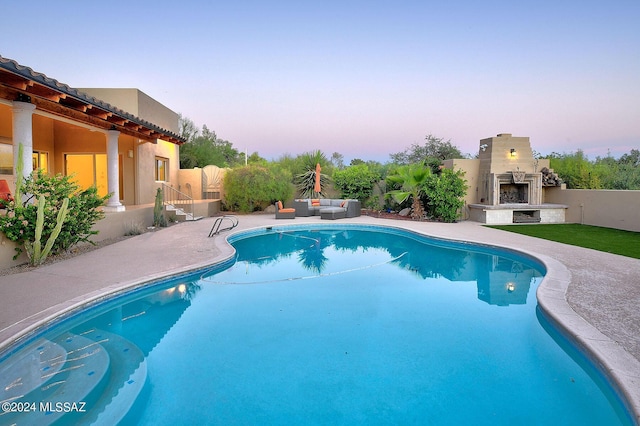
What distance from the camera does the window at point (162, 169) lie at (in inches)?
707

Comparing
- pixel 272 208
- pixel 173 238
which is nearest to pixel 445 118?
pixel 272 208

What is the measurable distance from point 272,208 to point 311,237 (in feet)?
22.4

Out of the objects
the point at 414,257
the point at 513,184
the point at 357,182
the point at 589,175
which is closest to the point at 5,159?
the point at 414,257

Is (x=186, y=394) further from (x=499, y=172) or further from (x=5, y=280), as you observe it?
(x=499, y=172)

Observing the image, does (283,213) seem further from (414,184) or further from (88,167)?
(88,167)

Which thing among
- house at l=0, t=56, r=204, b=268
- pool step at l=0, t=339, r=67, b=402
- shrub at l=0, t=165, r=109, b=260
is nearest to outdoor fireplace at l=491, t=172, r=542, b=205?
house at l=0, t=56, r=204, b=268

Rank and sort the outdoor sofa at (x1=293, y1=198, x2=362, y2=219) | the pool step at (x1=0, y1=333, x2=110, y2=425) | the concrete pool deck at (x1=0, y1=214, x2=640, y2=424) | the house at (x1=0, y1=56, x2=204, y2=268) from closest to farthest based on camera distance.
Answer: the pool step at (x1=0, y1=333, x2=110, y2=425) < the concrete pool deck at (x1=0, y1=214, x2=640, y2=424) < the house at (x1=0, y1=56, x2=204, y2=268) < the outdoor sofa at (x1=293, y1=198, x2=362, y2=219)

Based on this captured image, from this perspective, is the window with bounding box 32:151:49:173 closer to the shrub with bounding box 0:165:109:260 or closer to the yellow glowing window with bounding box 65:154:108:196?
the yellow glowing window with bounding box 65:154:108:196

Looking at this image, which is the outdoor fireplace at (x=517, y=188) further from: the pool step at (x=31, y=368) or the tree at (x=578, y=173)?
the pool step at (x=31, y=368)

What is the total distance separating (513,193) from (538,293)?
38.6 ft

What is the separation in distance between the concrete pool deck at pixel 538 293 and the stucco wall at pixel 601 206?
15.3 feet

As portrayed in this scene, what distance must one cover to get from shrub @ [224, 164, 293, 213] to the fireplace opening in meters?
9.89

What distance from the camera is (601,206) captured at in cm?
1391

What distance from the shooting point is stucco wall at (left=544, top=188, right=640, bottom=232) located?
1269 cm
